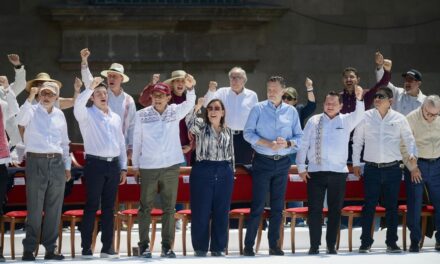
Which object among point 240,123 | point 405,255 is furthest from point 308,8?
point 405,255

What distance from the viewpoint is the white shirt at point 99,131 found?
60.3ft

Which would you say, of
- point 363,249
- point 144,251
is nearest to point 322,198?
point 363,249

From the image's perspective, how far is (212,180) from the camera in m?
18.6

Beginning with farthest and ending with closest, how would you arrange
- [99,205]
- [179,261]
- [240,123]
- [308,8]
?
[308,8], [240,123], [99,205], [179,261]

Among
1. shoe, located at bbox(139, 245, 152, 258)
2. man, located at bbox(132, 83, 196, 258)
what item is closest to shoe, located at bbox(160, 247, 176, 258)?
man, located at bbox(132, 83, 196, 258)

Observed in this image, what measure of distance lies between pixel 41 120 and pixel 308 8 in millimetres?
6559

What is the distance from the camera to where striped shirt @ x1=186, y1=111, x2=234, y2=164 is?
1864 cm

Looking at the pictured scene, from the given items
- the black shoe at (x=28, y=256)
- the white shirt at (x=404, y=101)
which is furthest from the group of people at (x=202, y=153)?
the white shirt at (x=404, y=101)

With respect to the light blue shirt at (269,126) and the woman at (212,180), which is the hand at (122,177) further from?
the light blue shirt at (269,126)

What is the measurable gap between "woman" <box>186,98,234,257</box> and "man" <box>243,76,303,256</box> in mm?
273

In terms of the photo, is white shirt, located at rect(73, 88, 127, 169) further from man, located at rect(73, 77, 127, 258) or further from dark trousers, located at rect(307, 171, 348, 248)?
dark trousers, located at rect(307, 171, 348, 248)

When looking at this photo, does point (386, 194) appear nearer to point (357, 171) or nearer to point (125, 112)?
point (357, 171)

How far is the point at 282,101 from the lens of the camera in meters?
19.3

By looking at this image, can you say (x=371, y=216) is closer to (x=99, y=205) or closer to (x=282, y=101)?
(x=282, y=101)
